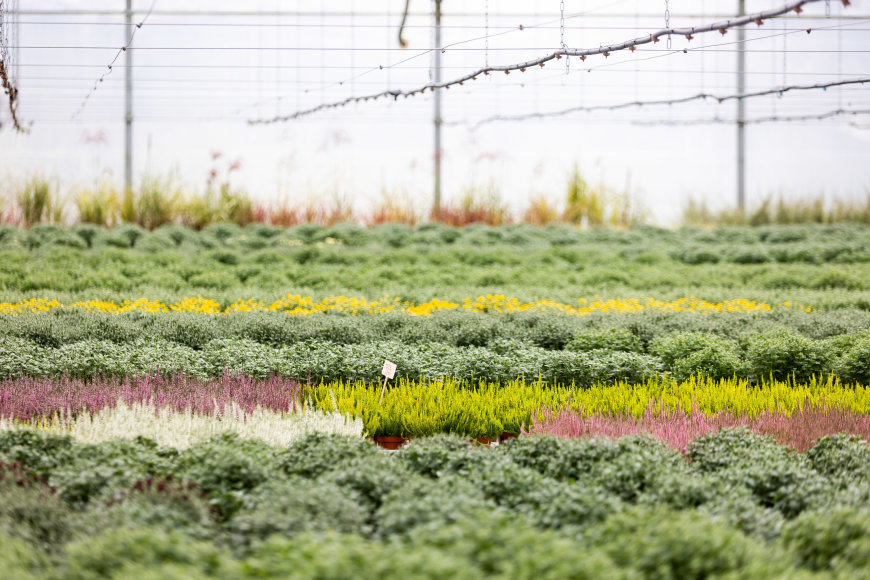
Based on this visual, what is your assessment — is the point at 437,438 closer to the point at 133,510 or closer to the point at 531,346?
the point at 133,510

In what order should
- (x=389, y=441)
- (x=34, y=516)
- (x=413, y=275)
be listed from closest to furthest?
1. (x=34, y=516)
2. (x=389, y=441)
3. (x=413, y=275)

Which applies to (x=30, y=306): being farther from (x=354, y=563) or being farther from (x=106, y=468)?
(x=354, y=563)

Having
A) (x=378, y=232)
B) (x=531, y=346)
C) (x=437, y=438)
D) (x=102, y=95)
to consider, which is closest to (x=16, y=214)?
(x=102, y=95)

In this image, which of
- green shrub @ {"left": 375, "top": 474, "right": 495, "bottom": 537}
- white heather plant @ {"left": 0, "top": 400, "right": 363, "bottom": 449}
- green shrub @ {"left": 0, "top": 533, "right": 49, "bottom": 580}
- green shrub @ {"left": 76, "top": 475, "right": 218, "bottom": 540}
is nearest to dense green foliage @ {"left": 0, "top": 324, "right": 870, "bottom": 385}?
white heather plant @ {"left": 0, "top": 400, "right": 363, "bottom": 449}

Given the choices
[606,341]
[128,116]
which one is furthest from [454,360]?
[128,116]

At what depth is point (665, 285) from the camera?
463 inches

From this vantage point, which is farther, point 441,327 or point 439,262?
point 439,262

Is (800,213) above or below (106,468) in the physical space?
above

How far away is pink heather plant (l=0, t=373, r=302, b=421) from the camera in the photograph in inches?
194

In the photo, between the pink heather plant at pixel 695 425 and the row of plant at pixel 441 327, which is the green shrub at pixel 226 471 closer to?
the pink heather plant at pixel 695 425

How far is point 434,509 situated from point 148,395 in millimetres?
3099

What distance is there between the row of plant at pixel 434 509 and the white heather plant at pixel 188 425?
33cm

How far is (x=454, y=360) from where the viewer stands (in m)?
6.43

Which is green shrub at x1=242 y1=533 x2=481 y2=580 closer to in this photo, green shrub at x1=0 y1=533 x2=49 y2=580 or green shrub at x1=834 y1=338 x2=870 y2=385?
green shrub at x1=0 y1=533 x2=49 y2=580
